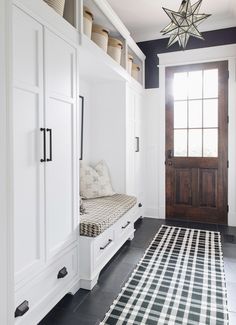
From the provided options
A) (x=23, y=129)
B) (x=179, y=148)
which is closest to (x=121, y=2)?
(x=179, y=148)

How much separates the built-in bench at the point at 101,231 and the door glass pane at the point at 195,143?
144 cm

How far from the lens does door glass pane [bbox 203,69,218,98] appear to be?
3.93 meters

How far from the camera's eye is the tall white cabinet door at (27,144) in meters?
1.47

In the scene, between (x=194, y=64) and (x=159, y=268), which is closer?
(x=159, y=268)

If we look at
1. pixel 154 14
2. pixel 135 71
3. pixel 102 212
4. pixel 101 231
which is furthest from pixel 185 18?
pixel 101 231

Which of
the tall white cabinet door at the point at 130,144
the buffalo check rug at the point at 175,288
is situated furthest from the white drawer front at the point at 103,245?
the tall white cabinet door at the point at 130,144

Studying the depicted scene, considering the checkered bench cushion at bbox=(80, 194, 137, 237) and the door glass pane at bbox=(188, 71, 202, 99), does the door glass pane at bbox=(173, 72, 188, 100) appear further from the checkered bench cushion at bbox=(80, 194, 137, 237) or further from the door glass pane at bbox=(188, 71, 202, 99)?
the checkered bench cushion at bbox=(80, 194, 137, 237)

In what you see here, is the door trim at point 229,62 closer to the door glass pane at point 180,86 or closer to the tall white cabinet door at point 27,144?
the door glass pane at point 180,86

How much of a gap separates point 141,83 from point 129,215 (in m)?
2.24

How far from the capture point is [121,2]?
10.8 feet

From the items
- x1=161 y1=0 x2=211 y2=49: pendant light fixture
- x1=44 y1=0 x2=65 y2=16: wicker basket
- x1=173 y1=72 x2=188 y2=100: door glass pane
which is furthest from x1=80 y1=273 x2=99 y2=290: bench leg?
x1=173 y1=72 x2=188 y2=100: door glass pane

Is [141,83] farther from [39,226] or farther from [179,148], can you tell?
[39,226]

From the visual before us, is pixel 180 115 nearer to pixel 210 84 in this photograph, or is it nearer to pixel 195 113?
pixel 195 113

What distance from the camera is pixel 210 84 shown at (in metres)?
3.95
